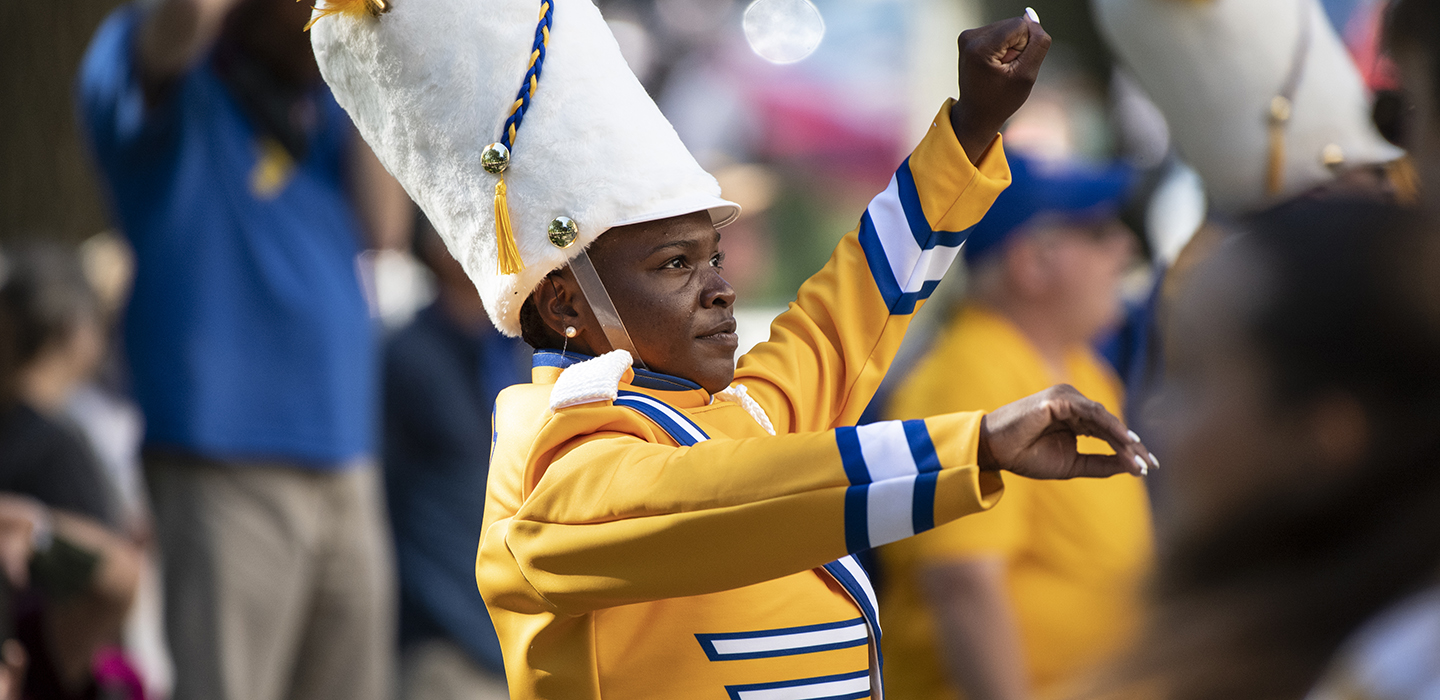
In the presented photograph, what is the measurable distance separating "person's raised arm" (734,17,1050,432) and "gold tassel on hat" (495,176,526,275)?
384mm

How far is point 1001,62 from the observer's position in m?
1.88

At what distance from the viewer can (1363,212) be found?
50.2 inches

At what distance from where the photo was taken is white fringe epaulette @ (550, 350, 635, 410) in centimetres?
172

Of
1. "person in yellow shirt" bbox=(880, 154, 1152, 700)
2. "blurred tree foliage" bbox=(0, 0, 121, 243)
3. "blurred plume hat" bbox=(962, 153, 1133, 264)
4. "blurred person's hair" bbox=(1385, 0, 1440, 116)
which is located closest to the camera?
"blurred person's hair" bbox=(1385, 0, 1440, 116)

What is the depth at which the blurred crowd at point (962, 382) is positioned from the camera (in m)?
1.22

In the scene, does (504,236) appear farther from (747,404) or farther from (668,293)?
(747,404)

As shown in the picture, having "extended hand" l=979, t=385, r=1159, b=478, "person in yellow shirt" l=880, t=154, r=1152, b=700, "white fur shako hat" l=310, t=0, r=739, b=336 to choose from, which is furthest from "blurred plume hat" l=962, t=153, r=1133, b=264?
"extended hand" l=979, t=385, r=1159, b=478

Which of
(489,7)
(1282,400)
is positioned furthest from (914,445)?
(489,7)

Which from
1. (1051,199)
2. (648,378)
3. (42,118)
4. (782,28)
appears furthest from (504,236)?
(782,28)

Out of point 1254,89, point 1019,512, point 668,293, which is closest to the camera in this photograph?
point 668,293

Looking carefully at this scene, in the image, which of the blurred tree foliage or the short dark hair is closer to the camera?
the short dark hair

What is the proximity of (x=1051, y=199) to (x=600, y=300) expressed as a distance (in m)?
1.75

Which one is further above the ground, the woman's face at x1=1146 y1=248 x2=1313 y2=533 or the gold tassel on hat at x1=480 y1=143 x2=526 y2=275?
the gold tassel on hat at x1=480 y1=143 x2=526 y2=275

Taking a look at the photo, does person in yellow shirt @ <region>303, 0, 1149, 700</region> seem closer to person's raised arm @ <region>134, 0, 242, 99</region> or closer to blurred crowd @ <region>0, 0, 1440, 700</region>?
blurred crowd @ <region>0, 0, 1440, 700</region>
